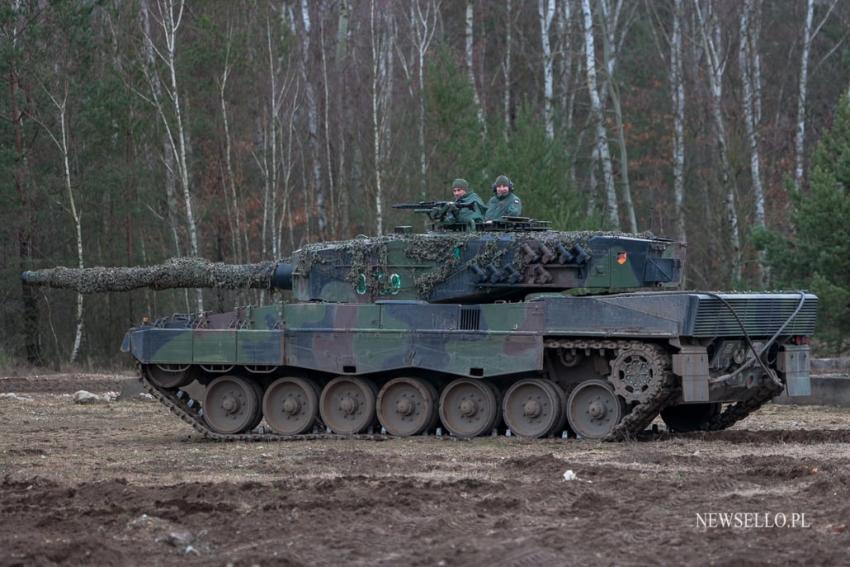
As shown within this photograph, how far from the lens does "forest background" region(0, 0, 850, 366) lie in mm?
30469

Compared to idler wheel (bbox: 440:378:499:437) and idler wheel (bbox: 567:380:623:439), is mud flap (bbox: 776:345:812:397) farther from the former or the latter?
idler wheel (bbox: 440:378:499:437)

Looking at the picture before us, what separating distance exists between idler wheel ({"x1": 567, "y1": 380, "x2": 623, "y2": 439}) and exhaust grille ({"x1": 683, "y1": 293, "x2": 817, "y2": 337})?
1.40 meters

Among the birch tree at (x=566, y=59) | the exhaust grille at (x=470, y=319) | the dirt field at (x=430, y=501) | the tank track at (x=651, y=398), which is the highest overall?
the birch tree at (x=566, y=59)

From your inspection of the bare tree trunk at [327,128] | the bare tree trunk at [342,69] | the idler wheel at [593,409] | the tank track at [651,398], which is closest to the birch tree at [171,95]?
the bare tree trunk at [327,128]

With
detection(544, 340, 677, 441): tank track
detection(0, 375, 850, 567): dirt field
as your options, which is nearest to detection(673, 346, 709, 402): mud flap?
detection(544, 340, 677, 441): tank track

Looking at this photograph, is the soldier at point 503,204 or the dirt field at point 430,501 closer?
the dirt field at point 430,501

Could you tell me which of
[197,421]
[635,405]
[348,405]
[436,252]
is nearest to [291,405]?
[348,405]

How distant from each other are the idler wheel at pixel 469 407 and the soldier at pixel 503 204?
2.34 m

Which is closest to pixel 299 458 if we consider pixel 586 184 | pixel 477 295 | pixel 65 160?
pixel 477 295

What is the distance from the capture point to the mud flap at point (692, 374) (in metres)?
16.2

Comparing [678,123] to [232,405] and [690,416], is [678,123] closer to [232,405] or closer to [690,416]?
[690,416]

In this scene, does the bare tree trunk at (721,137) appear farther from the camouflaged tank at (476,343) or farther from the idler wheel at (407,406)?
the idler wheel at (407,406)

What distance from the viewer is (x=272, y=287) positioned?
1988 cm

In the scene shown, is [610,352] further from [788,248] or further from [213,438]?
[788,248]
